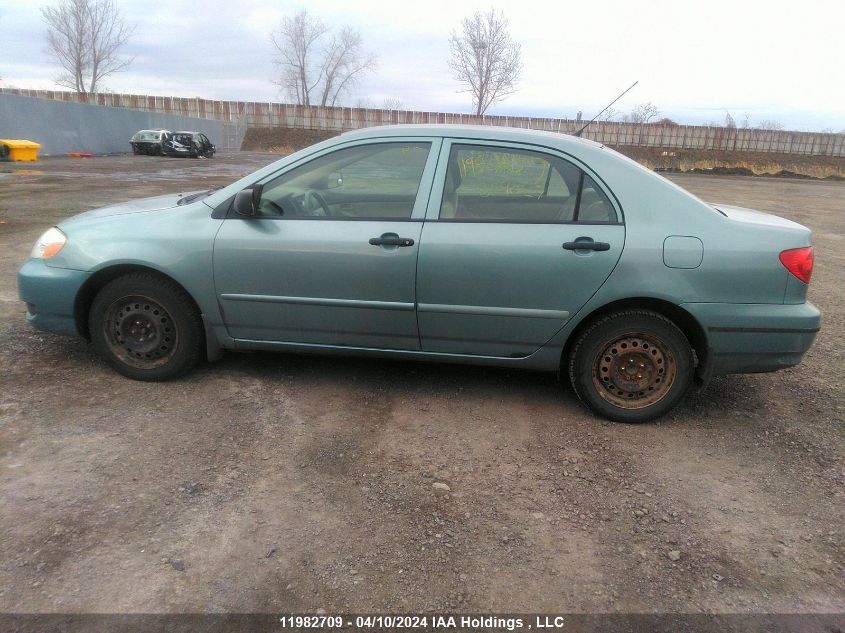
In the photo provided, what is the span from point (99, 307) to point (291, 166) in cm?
146

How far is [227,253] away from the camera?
3615mm

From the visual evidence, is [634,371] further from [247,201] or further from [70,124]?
[70,124]

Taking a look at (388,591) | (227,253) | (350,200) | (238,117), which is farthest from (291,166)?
(238,117)

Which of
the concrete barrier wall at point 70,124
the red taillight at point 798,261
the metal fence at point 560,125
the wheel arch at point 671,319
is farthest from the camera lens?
the metal fence at point 560,125

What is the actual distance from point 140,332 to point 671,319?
10.4ft

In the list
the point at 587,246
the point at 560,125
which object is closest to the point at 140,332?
the point at 587,246

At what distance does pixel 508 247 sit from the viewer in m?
3.41

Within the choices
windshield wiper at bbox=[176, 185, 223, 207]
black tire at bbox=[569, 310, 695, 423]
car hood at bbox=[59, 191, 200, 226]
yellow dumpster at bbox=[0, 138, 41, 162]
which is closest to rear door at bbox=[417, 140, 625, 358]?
black tire at bbox=[569, 310, 695, 423]

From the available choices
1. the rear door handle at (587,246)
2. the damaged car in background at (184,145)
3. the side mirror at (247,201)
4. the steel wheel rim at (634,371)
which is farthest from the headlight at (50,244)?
the damaged car in background at (184,145)

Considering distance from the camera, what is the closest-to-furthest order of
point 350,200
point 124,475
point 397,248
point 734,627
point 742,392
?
point 734,627 < point 124,475 < point 397,248 < point 350,200 < point 742,392

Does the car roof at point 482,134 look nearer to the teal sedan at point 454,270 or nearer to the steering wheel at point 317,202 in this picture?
the teal sedan at point 454,270

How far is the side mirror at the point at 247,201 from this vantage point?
3.54 m

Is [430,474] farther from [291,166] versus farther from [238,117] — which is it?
[238,117]

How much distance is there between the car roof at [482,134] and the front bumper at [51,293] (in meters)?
1.89
